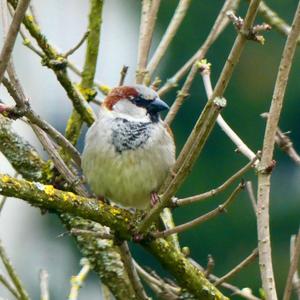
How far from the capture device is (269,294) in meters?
2.45

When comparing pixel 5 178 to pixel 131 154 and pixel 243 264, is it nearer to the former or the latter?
pixel 243 264

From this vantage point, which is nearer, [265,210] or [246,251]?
[265,210]

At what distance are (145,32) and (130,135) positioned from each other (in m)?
0.37

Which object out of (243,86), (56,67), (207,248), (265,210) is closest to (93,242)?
(56,67)

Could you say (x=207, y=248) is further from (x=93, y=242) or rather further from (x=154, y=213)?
(x=154, y=213)

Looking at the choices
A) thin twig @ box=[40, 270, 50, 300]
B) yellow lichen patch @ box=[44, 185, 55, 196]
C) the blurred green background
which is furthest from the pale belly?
the blurred green background

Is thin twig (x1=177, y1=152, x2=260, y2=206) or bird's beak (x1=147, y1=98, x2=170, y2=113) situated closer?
thin twig (x1=177, y1=152, x2=260, y2=206)

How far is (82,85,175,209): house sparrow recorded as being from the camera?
11.7ft

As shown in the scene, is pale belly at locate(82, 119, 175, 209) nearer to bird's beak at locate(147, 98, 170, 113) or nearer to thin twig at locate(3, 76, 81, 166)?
bird's beak at locate(147, 98, 170, 113)

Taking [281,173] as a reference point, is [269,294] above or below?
below

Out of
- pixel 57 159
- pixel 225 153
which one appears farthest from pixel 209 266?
pixel 225 153

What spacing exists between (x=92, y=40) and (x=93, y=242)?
74 cm

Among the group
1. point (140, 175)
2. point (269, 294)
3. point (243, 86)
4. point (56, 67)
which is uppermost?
point (243, 86)

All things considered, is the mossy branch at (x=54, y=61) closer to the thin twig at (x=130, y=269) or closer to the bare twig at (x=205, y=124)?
the thin twig at (x=130, y=269)
